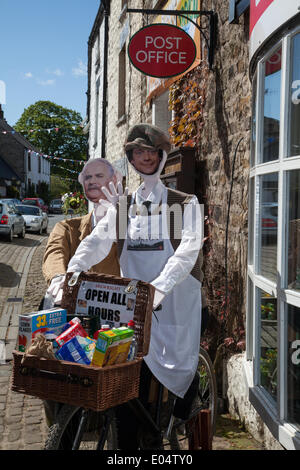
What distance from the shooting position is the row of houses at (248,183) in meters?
2.81

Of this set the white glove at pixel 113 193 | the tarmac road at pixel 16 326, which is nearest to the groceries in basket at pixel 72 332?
the white glove at pixel 113 193

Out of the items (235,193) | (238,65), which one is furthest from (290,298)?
(238,65)

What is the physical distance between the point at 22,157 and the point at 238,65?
155ft

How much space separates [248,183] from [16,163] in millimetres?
48124

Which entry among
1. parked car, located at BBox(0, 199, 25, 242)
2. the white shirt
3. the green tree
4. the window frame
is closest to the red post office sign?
the window frame

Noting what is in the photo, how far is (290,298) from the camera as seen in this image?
2.76m

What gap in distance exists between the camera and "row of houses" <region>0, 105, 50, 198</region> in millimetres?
45072

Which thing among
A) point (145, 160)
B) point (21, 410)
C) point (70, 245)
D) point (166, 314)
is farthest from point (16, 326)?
point (145, 160)

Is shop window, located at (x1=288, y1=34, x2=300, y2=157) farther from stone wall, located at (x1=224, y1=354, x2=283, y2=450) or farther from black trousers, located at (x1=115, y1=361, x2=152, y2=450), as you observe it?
stone wall, located at (x1=224, y1=354, x2=283, y2=450)

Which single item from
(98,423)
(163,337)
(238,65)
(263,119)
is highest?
(238,65)

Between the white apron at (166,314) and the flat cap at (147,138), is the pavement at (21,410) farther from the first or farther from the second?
the flat cap at (147,138)

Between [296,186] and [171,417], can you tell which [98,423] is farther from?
[296,186]

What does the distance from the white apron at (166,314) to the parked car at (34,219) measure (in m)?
20.9

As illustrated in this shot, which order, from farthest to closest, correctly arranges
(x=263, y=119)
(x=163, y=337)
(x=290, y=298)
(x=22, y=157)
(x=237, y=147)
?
(x=22, y=157), (x=237, y=147), (x=263, y=119), (x=163, y=337), (x=290, y=298)
